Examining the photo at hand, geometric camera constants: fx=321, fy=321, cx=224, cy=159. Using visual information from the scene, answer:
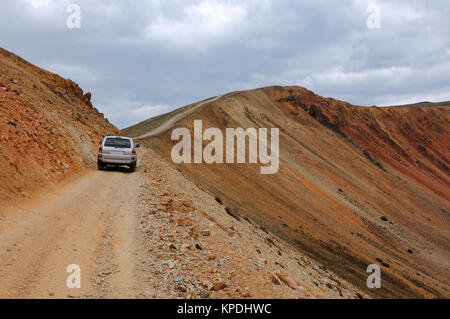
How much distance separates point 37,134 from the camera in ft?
44.9

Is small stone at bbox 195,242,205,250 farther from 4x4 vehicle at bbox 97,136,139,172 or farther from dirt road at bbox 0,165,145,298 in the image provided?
4x4 vehicle at bbox 97,136,139,172

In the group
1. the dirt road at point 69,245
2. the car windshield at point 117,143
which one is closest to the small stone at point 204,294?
the dirt road at point 69,245

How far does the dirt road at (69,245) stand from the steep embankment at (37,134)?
42.6 inches

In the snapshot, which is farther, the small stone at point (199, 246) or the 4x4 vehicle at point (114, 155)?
the 4x4 vehicle at point (114, 155)

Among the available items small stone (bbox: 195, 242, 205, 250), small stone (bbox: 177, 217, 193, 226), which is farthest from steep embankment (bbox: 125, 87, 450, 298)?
small stone (bbox: 195, 242, 205, 250)

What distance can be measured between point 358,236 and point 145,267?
91.1 feet

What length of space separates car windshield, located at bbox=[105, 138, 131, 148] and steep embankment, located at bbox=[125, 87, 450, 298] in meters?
6.62

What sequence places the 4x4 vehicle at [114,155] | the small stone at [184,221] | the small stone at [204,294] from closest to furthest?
1. the small stone at [204,294]
2. the small stone at [184,221]
3. the 4x4 vehicle at [114,155]

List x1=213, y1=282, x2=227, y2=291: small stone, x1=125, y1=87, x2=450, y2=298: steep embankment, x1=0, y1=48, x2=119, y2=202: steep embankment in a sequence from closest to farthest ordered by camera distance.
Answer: x1=213, y1=282, x2=227, y2=291: small stone < x1=0, y1=48, x2=119, y2=202: steep embankment < x1=125, y1=87, x2=450, y2=298: steep embankment

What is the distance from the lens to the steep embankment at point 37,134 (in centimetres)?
1084

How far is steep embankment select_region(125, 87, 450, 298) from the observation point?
24516 mm

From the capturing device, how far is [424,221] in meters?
43.3

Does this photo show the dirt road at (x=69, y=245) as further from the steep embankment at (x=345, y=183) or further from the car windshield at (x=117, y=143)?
the steep embankment at (x=345, y=183)
